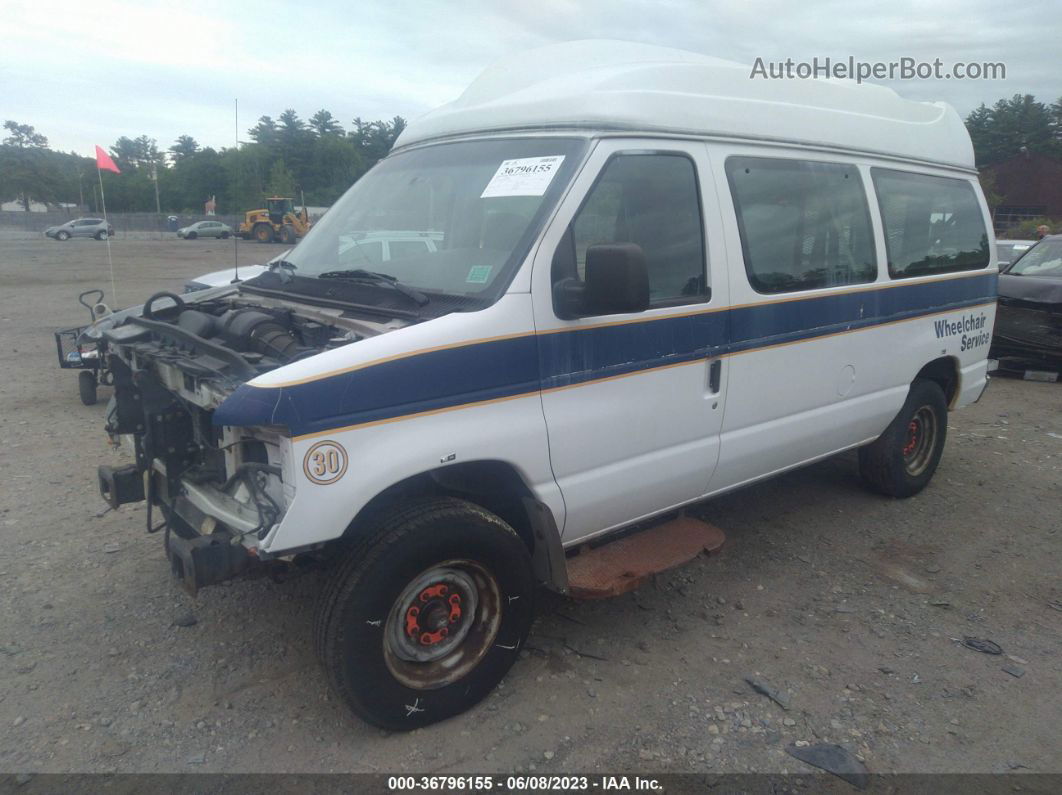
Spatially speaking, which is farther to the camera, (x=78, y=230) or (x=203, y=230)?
(x=203, y=230)

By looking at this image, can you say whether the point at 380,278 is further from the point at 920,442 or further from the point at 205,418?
the point at 920,442

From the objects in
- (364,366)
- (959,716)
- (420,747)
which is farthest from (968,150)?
(420,747)

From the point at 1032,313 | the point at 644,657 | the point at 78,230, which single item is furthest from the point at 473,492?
the point at 78,230

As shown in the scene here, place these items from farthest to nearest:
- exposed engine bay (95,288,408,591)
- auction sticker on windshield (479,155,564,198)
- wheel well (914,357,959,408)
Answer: wheel well (914,357,959,408), auction sticker on windshield (479,155,564,198), exposed engine bay (95,288,408,591)

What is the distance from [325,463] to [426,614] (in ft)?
2.70

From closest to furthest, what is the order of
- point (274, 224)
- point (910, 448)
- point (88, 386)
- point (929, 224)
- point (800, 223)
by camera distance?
point (800, 223) → point (929, 224) → point (910, 448) → point (88, 386) → point (274, 224)

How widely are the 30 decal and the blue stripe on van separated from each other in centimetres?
7

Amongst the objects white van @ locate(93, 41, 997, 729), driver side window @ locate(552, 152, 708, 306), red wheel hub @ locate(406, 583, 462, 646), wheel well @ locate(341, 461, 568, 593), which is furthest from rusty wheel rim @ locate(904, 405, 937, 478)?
red wheel hub @ locate(406, 583, 462, 646)

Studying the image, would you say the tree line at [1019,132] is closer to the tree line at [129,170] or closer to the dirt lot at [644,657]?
the tree line at [129,170]

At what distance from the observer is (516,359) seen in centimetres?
308

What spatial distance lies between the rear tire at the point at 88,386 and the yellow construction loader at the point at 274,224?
22202 millimetres

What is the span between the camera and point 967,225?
5.57m

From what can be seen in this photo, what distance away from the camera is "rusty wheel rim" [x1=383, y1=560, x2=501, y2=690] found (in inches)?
120

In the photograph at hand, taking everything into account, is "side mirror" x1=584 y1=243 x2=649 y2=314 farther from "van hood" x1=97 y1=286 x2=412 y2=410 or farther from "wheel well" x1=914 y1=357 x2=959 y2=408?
"wheel well" x1=914 y1=357 x2=959 y2=408
